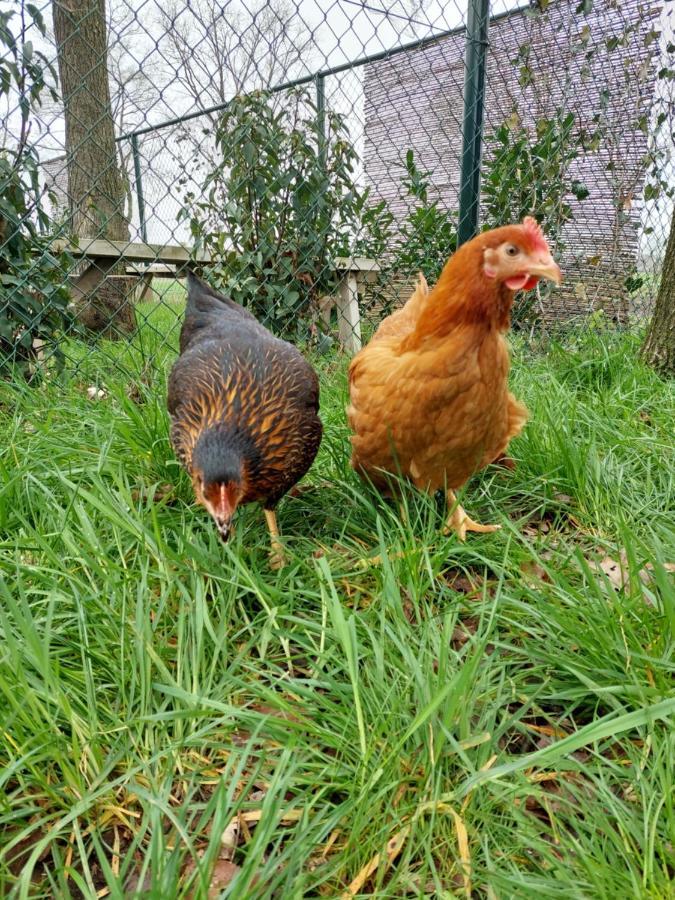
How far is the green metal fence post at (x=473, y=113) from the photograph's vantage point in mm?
3420

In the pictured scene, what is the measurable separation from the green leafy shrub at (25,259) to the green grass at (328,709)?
127 cm

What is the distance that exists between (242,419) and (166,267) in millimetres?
3032

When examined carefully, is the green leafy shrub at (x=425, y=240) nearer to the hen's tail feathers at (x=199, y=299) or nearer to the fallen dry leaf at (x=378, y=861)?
the hen's tail feathers at (x=199, y=299)

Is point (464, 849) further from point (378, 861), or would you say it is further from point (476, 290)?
point (476, 290)

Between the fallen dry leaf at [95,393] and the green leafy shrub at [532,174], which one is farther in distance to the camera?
the green leafy shrub at [532,174]

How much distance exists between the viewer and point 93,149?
4430 millimetres

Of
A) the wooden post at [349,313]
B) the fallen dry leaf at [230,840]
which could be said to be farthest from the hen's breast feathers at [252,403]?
the wooden post at [349,313]

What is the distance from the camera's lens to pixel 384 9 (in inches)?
126

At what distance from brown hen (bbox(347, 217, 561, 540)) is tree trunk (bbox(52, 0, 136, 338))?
5.95 ft

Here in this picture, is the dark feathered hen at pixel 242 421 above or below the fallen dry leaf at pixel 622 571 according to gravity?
above

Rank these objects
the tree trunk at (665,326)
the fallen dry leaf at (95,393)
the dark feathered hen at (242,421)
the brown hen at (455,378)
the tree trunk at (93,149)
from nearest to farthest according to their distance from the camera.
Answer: the dark feathered hen at (242,421) < the brown hen at (455,378) < the fallen dry leaf at (95,393) < the tree trunk at (665,326) < the tree trunk at (93,149)

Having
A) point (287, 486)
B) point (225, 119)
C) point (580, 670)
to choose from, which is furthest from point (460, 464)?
point (225, 119)

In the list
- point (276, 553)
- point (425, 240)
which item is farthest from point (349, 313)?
point (276, 553)

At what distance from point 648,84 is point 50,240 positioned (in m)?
4.10
